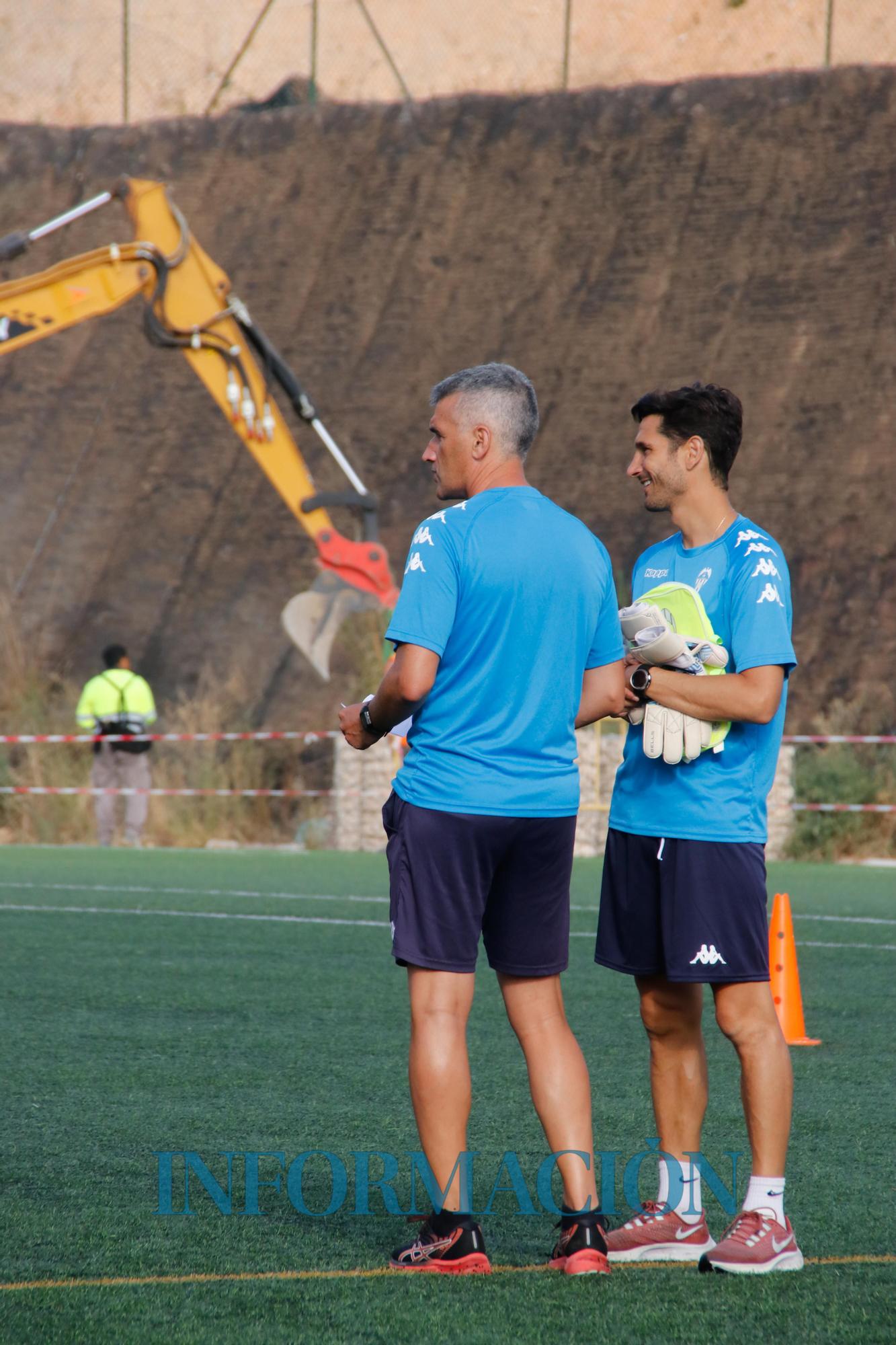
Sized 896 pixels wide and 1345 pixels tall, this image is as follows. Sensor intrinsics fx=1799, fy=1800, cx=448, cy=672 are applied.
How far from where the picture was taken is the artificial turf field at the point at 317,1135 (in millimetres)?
3699

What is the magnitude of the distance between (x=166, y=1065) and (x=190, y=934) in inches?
165

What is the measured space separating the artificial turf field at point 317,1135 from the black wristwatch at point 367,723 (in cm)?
120

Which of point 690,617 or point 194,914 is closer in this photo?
point 690,617

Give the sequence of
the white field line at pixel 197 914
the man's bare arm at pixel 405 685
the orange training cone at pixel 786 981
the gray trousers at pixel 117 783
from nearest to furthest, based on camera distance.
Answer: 1. the man's bare arm at pixel 405 685
2. the orange training cone at pixel 786 981
3. the white field line at pixel 197 914
4. the gray trousers at pixel 117 783

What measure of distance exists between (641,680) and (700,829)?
0.37 meters

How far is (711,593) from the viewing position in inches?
168

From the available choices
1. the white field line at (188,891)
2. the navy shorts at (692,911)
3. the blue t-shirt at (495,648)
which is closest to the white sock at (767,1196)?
the navy shorts at (692,911)

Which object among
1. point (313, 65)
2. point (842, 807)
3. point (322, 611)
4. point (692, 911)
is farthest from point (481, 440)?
point (313, 65)

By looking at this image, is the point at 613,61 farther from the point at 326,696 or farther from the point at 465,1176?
the point at 465,1176

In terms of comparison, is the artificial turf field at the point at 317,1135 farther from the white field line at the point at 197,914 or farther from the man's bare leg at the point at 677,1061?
the man's bare leg at the point at 677,1061

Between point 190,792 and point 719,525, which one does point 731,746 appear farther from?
point 190,792

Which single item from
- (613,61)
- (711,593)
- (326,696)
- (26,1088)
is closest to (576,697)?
(711,593)

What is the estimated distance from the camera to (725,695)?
4105 millimetres

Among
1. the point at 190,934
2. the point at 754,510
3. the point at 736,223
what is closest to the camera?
the point at 190,934
